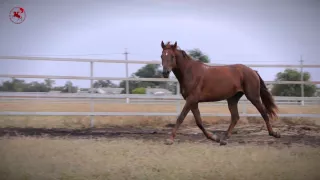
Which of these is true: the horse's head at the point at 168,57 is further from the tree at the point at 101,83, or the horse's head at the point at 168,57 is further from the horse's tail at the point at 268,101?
the tree at the point at 101,83

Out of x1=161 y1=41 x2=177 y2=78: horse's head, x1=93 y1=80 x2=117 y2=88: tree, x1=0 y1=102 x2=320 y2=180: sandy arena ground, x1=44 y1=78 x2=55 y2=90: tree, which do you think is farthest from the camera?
x1=93 y1=80 x2=117 y2=88: tree

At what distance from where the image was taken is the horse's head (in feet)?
11.9

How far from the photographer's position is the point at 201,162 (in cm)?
258

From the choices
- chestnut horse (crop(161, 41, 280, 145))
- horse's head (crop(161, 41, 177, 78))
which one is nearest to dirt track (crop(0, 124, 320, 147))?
chestnut horse (crop(161, 41, 280, 145))

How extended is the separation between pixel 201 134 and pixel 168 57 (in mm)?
1408

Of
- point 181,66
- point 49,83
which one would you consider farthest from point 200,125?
point 49,83

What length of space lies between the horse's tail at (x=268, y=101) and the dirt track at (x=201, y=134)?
0.34 m

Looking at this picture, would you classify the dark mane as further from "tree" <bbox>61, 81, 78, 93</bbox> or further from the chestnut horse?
"tree" <bbox>61, 81, 78, 93</bbox>

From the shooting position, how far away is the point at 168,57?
3.70m

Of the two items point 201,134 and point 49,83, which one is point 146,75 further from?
point 49,83

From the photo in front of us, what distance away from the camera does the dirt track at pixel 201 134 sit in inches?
153

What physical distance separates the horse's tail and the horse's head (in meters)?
1.49

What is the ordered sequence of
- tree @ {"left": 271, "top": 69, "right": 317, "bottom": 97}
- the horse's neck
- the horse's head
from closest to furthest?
1. the horse's head
2. the horse's neck
3. tree @ {"left": 271, "top": 69, "right": 317, "bottom": 97}

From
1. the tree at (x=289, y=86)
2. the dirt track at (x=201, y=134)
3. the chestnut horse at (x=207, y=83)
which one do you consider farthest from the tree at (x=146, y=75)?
the tree at (x=289, y=86)
